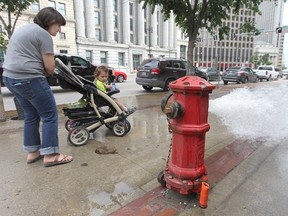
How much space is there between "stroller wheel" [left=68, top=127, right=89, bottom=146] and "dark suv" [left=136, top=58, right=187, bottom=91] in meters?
7.26

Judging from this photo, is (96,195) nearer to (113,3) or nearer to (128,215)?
(128,215)

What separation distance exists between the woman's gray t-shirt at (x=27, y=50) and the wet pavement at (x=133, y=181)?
1258 mm

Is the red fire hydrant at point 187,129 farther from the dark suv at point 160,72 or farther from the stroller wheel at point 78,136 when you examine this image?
the dark suv at point 160,72

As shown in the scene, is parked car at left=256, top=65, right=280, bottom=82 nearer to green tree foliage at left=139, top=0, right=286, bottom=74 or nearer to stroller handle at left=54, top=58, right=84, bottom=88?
green tree foliage at left=139, top=0, right=286, bottom=74

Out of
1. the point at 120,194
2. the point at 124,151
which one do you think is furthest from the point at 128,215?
the point at 124,151

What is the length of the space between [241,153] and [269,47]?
362ft

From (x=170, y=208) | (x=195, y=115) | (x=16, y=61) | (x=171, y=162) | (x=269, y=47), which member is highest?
(x=269, y=47)

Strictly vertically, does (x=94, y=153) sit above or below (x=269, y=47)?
below

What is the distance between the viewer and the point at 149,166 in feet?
10.2

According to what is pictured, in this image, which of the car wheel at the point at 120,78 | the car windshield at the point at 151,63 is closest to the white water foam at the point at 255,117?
the car windshield at the point at 151,63

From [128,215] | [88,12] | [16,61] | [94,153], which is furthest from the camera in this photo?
[88,12]

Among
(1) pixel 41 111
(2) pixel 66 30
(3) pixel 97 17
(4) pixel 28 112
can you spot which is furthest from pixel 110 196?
(3) pixel 97 17

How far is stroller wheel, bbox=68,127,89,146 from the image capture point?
3.71m

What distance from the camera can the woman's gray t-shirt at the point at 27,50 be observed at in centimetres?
265
